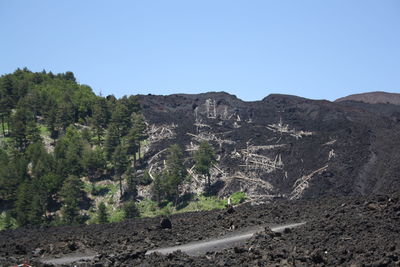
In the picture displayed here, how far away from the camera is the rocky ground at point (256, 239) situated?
18.0 metres

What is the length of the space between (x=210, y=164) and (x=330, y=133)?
1436 cm

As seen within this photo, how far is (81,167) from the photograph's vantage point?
200 ft

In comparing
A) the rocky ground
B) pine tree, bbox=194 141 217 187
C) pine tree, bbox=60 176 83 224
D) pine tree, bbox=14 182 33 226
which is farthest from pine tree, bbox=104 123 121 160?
the rocky ground

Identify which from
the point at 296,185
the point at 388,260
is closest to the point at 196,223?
the point at 388,260

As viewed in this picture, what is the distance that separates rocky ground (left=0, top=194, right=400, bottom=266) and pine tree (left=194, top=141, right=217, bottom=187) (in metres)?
19.7

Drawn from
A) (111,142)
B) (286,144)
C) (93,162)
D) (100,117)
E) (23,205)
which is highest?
(100,117)

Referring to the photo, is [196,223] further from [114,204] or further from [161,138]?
[161,138]

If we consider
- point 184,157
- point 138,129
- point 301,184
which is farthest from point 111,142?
point 301,184

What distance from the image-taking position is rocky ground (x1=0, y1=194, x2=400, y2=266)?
17984 mm

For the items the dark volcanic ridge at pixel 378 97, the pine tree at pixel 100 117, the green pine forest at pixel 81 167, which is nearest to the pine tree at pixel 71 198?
the green pine forest at pixel 81 167

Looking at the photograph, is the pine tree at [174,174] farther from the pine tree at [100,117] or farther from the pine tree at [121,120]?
the pine tree at [100,117]

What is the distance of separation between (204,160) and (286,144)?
10287 millimetres

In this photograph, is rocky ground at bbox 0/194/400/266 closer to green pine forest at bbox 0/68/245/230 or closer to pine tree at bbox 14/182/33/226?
pine tree at bbox 14/182/33/226

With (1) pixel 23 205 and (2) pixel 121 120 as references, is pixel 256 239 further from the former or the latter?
(2) pixel 121 120
